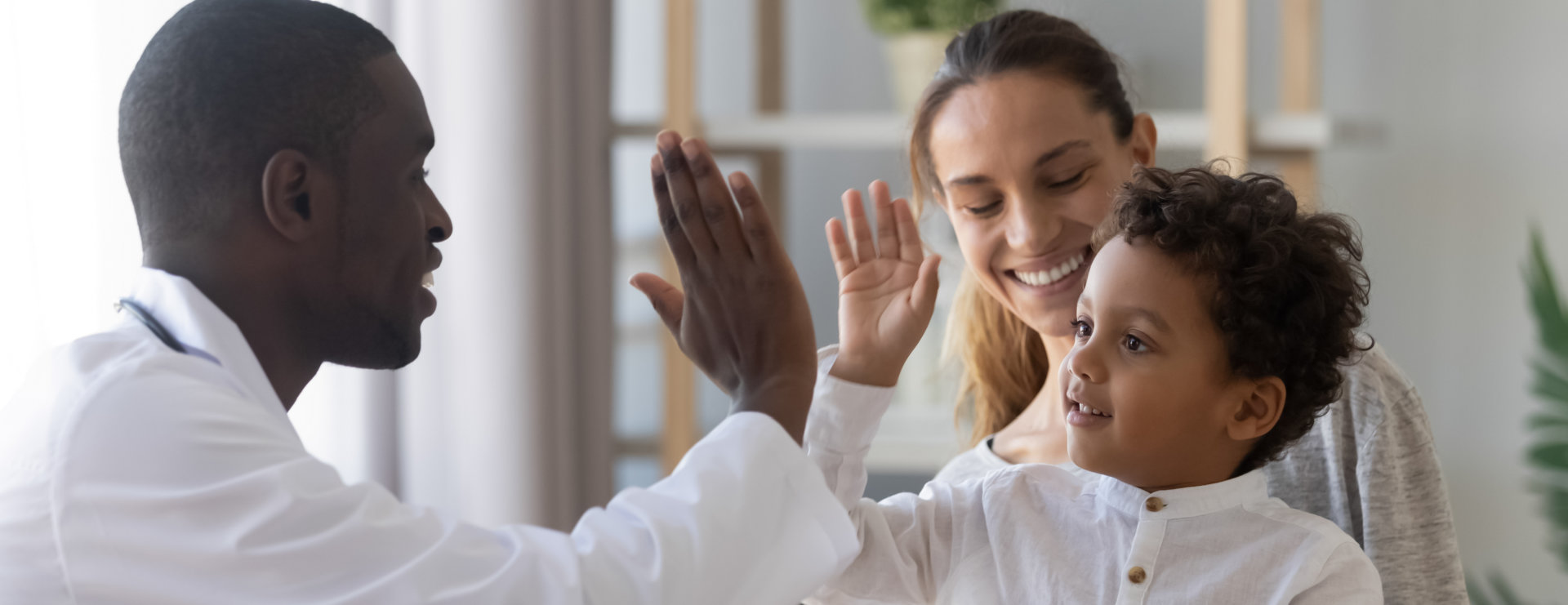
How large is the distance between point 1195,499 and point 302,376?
741mm

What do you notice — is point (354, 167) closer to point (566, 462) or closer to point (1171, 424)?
point (1171, 424)

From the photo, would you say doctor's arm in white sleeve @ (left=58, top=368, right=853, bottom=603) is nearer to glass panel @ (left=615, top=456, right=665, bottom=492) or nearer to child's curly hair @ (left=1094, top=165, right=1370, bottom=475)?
child's curly hair @ (left=1094, top=165, right=1370, bottom=475)

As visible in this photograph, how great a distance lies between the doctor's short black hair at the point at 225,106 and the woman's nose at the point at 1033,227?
0.71 metres

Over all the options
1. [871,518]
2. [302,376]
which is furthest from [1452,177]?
[302,376]

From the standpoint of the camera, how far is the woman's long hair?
1.39 meters

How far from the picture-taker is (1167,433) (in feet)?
3.52

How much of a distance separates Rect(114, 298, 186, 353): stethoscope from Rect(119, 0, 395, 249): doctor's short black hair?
0.05 m

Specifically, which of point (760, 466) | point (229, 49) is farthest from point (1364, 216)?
point (229, 49)

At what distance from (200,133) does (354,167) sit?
10cm

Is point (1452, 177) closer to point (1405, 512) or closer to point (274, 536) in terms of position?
point (1405, 512)

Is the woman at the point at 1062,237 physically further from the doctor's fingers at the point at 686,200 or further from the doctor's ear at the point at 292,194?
the doctor's ear at the point at 292,194

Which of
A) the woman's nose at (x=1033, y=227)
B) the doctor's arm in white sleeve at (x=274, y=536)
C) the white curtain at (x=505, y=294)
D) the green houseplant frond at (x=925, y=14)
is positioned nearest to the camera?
the doctor's arm in white sleeve at (x=274, y=536)

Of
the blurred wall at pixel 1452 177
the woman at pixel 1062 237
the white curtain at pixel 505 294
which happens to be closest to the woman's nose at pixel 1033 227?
the woman at pixel 1062 237

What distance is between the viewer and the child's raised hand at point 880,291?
1.08 meters
